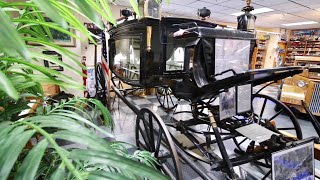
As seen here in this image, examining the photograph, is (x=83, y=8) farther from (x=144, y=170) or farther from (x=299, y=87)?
(x=299, y=87)

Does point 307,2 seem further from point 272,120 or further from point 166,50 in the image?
point 166,50

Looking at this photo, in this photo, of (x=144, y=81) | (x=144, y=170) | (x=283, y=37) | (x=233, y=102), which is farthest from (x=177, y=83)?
(x=283, y=37)

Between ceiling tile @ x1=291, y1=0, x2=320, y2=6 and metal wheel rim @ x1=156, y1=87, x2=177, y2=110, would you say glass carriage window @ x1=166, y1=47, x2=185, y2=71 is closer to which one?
metal wheel rim @ x1=156, y1=87, x2=177, y2=110

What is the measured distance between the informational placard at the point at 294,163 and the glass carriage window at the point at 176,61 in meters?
1.91

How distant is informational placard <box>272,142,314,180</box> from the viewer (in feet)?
4.02

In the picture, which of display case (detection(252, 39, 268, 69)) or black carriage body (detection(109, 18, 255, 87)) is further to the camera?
display case (detection(252, 39, 268, 69))

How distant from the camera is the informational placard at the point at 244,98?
71.5 inches

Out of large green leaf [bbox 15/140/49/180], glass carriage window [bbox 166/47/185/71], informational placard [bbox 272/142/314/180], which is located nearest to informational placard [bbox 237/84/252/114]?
informational placard [bbox 272/142/314/180]

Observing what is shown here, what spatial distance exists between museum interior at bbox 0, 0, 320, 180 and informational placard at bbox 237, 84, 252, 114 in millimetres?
16

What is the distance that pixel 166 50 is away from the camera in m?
2.77

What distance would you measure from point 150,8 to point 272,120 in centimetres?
312

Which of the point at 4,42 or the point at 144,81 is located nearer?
the point at 4,42

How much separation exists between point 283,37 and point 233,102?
11.9m

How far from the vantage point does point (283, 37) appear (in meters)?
11.0
